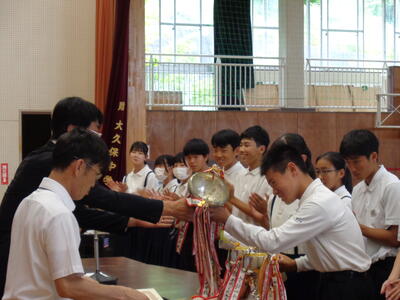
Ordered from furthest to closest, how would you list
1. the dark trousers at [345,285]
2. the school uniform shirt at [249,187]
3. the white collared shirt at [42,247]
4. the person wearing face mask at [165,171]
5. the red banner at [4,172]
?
the red banner at [4,172] < the person wearing face mask at [165,171] < the school uniform shirt at [249,187] < the dark trousers at [345,285] < the white collared shirt at [42,247]

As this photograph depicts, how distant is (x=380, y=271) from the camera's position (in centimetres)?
320

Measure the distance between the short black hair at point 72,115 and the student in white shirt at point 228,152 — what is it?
76.6 inches

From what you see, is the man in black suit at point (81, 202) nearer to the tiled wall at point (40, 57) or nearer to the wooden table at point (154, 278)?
the wooden table at point (154, 278)

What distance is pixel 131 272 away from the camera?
3426mm

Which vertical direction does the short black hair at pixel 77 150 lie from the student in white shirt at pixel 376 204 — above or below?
above

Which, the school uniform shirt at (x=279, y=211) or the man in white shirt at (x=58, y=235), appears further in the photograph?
the school uniform shirt at (x=279, y=211)

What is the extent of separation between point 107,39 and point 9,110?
1575 millimetres

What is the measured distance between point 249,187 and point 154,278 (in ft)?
4.49

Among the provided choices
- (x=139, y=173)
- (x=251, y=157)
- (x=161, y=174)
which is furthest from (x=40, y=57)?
(x=251, y=157)

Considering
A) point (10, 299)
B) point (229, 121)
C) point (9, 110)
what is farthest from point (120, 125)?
point (10, 299)

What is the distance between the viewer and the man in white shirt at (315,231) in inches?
106

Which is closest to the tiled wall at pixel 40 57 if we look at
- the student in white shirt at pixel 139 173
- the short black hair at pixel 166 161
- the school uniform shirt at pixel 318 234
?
the student in white shirt at pixel 139 173

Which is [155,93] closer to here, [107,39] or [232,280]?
[107,39]

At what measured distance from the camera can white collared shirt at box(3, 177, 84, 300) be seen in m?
1.85
